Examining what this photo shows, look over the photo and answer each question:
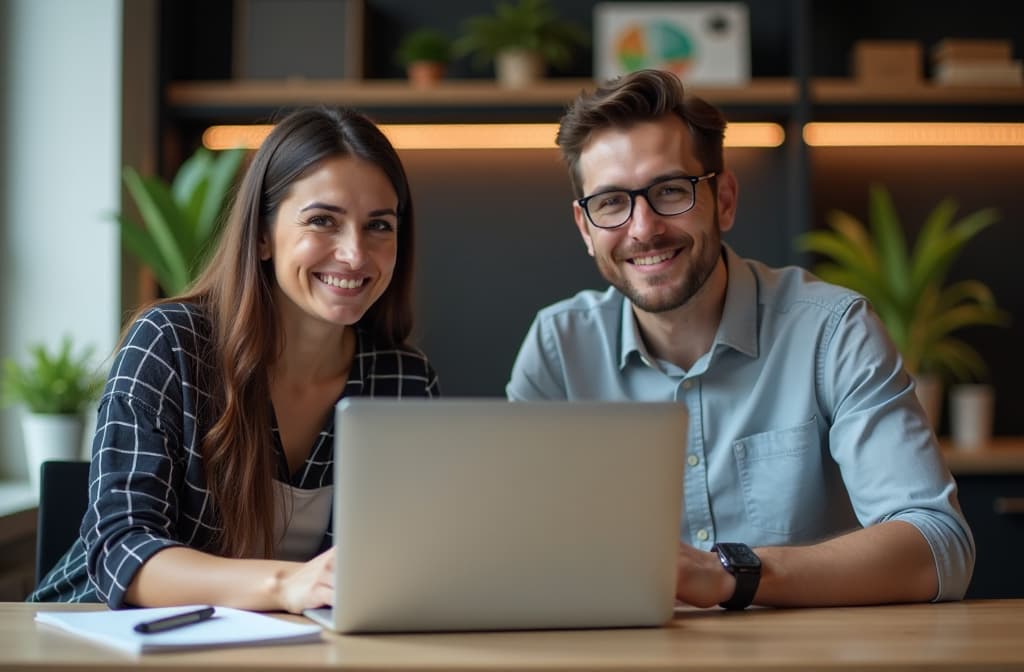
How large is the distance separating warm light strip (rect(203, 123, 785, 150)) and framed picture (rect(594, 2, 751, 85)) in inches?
7.6

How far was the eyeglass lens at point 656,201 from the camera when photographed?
76.1 inches

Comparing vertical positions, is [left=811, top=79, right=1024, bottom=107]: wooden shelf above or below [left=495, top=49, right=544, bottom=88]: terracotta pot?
below

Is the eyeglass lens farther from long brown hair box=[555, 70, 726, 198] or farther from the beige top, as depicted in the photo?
the beige top

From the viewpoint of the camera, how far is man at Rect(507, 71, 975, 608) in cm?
179

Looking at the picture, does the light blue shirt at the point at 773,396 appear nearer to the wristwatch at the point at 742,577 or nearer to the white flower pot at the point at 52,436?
the wristwatch at the point at 742,577

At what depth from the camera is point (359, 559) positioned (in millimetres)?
1141

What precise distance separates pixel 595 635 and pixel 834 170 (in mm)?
2947

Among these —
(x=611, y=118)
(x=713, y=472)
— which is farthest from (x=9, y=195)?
(x=713, y=472)

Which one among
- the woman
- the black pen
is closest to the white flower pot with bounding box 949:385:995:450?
the woman

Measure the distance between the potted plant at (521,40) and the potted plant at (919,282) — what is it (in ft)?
3.29

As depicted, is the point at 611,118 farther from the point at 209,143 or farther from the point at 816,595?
the point at 209,143

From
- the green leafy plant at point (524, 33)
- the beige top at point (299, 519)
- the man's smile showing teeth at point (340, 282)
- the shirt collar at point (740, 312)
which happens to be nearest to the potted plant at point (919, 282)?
the green leafy plant at point (524, 33)

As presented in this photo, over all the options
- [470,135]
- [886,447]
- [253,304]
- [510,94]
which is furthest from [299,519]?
[470,135]

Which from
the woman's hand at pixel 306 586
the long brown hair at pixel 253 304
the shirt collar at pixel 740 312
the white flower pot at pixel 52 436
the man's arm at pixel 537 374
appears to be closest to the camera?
the woman's hand at pixel 306 586
